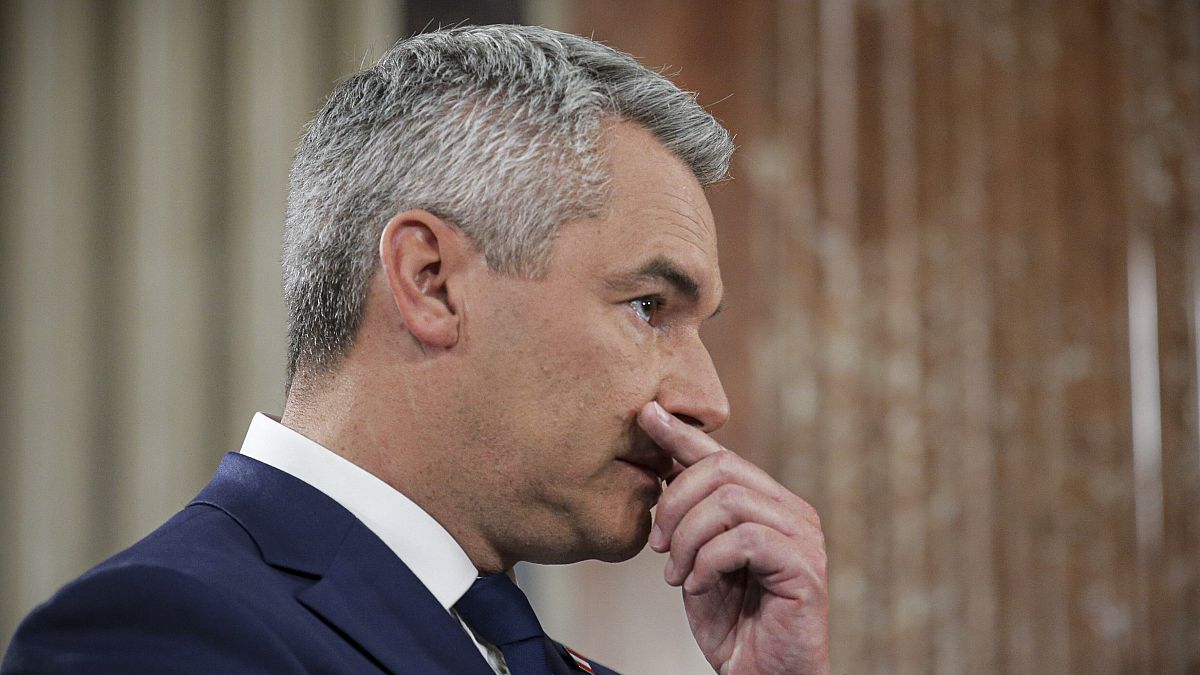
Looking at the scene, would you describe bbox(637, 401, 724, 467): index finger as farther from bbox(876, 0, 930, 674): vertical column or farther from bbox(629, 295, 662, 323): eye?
bbox(876, 0, 930, 674): vertical column

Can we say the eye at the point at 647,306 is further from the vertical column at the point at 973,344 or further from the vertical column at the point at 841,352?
the vertical column at the point at 973,344

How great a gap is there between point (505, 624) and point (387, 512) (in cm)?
19

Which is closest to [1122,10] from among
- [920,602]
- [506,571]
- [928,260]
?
[928,260]

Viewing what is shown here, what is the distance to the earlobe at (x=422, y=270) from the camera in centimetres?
146

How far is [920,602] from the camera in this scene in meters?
3.48

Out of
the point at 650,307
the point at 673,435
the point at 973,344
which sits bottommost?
the point at 673,435

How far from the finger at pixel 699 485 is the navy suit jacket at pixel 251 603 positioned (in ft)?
1.05

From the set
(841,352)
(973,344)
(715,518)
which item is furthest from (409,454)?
(973,344)

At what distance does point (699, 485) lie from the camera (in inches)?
61.2

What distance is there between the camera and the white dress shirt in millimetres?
1432

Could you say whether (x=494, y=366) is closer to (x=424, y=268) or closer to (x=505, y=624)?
→ (x=424, y=268)

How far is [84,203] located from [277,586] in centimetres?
177

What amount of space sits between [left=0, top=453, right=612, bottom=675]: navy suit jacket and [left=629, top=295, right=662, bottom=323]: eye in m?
0.41

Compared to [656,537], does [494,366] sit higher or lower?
higher
